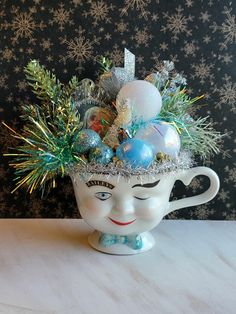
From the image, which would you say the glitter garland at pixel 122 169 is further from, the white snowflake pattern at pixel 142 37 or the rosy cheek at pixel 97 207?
the white snowflake pattern at pixel 142 37

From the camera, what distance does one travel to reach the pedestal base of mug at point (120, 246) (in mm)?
839

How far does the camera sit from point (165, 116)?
84 cm

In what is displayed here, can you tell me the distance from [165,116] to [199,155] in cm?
20

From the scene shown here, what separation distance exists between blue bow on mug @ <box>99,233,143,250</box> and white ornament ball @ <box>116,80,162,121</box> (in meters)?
0.24

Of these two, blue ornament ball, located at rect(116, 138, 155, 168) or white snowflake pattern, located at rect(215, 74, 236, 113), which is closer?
blue ornament ball, located at rect(116, 138, 155, 168)

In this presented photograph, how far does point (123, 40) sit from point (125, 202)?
398 millimetres

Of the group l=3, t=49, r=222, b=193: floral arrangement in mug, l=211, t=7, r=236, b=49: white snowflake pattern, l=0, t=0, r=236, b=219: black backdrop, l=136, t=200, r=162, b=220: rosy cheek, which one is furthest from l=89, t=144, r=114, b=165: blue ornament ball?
l=211, t=7, r=236, b=49: white snowflake pattern

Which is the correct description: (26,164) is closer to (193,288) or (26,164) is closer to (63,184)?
(63,184)

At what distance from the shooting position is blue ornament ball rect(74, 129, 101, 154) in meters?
0.74

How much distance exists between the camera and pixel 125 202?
771mm

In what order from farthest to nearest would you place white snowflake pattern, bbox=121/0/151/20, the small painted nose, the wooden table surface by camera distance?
1. white snowflake pattern, bbox=121/0/151/20
2. the small painted nose
3. the wooden table surface

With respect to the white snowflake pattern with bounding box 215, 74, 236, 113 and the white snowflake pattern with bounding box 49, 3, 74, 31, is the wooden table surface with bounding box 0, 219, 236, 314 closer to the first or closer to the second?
the white snowflake pattern with bounding box 215, 74, 236, 113

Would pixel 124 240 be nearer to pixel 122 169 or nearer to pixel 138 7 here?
pixel 122 169

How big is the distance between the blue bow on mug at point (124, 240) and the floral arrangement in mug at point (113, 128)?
165 mm
